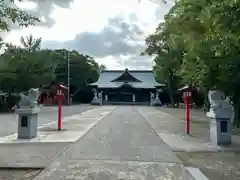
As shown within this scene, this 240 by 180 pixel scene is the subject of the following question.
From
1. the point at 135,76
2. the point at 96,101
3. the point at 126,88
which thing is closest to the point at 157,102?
the point at 126,88

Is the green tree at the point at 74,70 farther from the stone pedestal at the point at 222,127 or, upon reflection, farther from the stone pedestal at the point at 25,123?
the stone pedestal at the point at 222,127

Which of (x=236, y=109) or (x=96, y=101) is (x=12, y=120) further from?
(x=96, y=101)

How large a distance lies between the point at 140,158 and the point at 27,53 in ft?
96.6

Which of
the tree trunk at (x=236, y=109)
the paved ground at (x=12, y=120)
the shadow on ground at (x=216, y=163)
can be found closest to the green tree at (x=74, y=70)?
the paved ground at (x=12, y=120)

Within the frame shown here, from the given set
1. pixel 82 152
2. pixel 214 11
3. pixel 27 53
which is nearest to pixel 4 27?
pixel 82 152

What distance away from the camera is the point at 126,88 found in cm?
6269

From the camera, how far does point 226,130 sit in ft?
38.0

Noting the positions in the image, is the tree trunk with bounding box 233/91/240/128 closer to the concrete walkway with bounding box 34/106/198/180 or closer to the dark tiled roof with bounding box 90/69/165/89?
the concrete walkway with bounding box 34/106/198/180

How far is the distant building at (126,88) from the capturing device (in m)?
62.4

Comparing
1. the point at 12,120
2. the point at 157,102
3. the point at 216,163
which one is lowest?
the point at 216,163

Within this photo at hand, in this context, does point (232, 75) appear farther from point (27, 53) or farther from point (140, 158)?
point (27, 53)

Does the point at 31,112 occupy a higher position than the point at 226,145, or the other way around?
the point at 31,112

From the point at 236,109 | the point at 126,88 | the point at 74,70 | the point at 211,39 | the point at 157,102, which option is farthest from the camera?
the point at 74,70

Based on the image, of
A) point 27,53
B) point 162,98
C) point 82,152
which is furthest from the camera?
point 162,98
